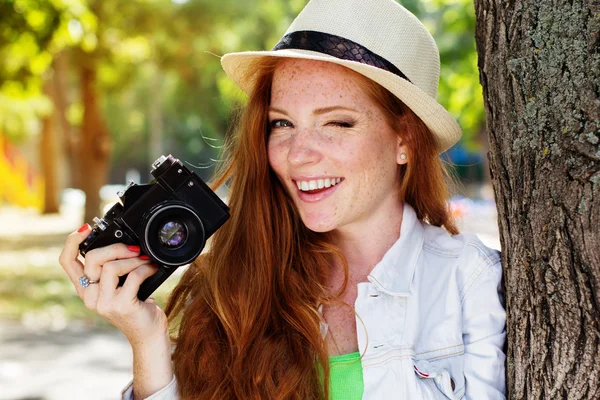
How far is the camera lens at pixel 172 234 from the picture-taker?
6.95 ft

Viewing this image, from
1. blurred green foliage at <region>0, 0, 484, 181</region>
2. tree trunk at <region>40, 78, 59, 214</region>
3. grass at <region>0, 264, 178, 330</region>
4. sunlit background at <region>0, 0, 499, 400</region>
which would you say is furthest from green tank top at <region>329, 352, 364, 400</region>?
tree trunk at <region>40, 78, 59, 214</region>

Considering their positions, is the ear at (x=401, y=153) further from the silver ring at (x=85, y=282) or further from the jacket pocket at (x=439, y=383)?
the silver ring at (x=85, y=282)

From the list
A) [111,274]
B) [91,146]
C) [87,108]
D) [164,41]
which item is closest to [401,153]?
[111,274]

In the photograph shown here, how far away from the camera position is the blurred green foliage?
848 centimetres

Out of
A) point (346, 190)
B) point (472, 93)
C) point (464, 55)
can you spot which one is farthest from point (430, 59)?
point (464, 55)

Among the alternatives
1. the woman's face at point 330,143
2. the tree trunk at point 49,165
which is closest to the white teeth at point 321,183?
the woman's face at point 330,143

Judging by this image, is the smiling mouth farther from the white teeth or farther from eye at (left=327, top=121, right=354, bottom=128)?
eye at (left=327, top=121, right=354, bottom=128)

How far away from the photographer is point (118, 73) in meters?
17.6

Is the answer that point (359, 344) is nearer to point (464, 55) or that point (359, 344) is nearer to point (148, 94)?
point (464, 55)

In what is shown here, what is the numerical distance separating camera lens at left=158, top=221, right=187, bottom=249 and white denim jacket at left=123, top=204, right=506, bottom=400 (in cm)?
44

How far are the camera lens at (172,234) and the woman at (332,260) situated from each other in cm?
9

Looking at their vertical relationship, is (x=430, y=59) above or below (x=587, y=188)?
above

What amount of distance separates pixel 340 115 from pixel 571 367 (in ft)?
3.26

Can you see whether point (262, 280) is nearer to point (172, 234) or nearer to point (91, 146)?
point (172, 234)
